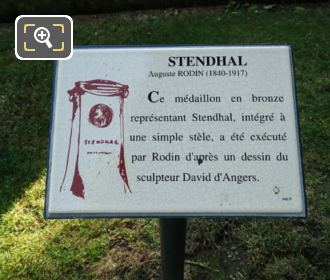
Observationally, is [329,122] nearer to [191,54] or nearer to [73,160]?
[191,54]

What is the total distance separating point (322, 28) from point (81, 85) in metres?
3.18

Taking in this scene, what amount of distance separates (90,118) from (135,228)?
1.23 m

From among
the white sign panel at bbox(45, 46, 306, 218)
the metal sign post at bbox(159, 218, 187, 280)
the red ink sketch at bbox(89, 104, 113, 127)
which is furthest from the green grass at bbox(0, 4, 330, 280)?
the red ink sketch at bbox(89, 104, 113, 127)

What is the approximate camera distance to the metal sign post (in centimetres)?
208

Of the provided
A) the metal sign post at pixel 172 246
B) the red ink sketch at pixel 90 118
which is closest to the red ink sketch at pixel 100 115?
the red ink sketch at pixel 90 118

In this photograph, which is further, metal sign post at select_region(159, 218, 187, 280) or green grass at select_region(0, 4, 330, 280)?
green grass at select_region(0, 4, 330, 280)

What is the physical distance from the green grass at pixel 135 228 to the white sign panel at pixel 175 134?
985 millimetres

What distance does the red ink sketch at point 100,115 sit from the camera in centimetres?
194

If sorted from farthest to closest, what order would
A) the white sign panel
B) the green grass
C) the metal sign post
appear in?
1. the green grass
2. the metal sign post
3. the white sign panel

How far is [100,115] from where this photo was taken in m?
1.95

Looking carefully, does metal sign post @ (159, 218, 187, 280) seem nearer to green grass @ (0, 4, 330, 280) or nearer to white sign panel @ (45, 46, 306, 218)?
white sign panel @ (45, 46, 306, 218)

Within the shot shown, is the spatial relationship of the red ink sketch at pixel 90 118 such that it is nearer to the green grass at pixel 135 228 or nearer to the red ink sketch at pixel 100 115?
the red ink sketch at pixel 100 115

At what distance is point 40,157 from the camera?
3518 mm

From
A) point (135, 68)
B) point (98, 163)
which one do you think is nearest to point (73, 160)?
point (98, 163)
